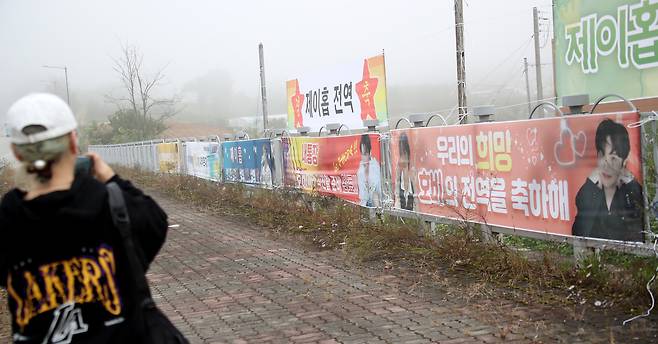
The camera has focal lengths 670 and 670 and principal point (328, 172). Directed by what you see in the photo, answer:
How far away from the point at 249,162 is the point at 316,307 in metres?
9.27

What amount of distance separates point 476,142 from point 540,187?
1064 millimetres

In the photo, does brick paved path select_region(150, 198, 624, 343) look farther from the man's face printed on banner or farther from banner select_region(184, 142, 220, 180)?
banner select_region(184, 142, 220, 180)

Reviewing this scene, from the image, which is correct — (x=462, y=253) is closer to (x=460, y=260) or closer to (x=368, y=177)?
(x=460, y=260)

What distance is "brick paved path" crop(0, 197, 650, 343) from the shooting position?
511cm

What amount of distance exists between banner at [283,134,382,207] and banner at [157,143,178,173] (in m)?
11.1

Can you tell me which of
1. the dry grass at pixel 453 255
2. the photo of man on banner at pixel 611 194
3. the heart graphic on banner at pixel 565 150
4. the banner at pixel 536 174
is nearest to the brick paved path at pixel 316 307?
the dry grass at pixel 453 255

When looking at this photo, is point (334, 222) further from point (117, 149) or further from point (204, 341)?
point (117, 149)

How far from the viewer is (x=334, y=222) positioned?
33.6ft

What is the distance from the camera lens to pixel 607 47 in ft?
32.6

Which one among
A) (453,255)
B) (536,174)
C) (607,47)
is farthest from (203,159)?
(536,174)

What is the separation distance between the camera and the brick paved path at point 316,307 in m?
5.11

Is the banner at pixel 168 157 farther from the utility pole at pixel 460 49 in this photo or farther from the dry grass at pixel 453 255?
the utility pole at pixel 460 49

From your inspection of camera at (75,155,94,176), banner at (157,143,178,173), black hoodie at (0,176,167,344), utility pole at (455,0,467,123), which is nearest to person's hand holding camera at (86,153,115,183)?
camera at (75,155,94,176)

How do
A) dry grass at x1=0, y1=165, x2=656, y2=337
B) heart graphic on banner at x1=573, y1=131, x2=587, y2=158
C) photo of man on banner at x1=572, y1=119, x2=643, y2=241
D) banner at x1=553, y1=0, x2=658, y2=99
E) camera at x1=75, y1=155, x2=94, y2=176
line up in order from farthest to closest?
banner at x1=553, y1=0, x2=658, y2=99, heart graphic on banner at x1=573, y1=131, x2=587, y2=158, dry grass at x1=0, y1=165, x2=656, y2=337, photo of man on banner at x1=572, y1=119, x2=643, y2=241, camera at x1=75, y1=155, x2=94, y2=176
